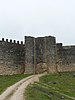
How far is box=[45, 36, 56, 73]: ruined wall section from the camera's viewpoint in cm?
5428

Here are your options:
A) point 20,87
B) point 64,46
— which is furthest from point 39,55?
point 20,87

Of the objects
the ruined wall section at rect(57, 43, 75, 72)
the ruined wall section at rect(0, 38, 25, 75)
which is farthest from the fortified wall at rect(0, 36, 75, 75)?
the ruined wall section at rect(57, 43, 75, 72)

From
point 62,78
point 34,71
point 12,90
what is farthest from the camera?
point 34,71

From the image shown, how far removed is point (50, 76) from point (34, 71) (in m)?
4.84

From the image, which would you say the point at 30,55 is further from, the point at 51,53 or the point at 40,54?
the point at 51,53

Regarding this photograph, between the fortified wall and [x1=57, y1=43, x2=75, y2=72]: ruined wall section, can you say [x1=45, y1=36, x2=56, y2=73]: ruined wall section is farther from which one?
[x1=57, y1=43, x2=75, y2=72]: ruined wall section

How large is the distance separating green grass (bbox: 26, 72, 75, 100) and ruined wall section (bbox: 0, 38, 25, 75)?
6455mm

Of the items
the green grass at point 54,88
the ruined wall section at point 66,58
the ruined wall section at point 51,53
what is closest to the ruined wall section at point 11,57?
the ruined wall section at point 51,53

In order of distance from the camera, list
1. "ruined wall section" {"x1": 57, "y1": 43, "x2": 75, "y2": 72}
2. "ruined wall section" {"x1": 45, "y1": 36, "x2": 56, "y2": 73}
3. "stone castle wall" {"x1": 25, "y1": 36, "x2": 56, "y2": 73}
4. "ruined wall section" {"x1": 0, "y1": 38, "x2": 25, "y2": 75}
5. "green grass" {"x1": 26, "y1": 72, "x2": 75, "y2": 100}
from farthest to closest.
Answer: "ruined wall section" {"x1": 57, "y1": 43, "x2": 75, "y2": 72}, "ruined wall section" {"x1": 45, "y1": 36, "x2": 56, "y2": 73}, "stone castle wall" {"x1": 25, "y1": 36, "x2": 56, "y2": 73}, "ruined wall section" {"x1": 0, "y1": 38, "x2": 25, "y2": 75}, "green grass" {"x1": 26, "y1": 72, "x2": 75, "y2": 100}

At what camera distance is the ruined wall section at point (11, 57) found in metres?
52.7

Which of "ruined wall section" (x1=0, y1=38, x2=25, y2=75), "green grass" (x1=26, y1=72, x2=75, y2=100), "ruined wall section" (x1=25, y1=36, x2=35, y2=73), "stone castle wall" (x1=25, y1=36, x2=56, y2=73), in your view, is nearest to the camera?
"green grass" (x1=26, y1=72, x2=75, y2=100)

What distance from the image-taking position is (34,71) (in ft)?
176

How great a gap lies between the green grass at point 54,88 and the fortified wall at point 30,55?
4313 millimetres

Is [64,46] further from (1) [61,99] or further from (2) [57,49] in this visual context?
(1) [61,99]
